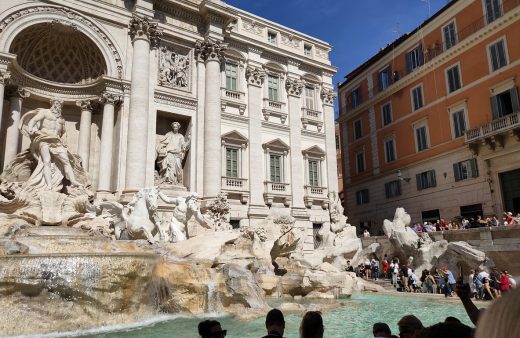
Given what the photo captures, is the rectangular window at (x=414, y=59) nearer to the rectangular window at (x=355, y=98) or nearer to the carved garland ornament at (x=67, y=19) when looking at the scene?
the rectangular window at (x=355, y=98)

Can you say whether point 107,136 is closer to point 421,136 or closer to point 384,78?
point 421,136

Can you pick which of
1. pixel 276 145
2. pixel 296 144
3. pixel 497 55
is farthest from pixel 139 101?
pixel 497 55

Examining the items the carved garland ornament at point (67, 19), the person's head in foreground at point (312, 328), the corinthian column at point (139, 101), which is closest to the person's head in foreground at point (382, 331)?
the person's head in foreground at point (312, 328)

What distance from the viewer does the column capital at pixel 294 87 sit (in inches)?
1029

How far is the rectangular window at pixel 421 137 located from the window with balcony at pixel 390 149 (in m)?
2.33

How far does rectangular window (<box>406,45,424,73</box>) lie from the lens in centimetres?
2801

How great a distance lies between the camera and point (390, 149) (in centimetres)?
3023

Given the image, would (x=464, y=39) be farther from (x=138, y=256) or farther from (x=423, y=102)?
(x=138, y=256)

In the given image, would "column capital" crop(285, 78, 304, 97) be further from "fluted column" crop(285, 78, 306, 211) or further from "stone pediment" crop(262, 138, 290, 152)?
"stone pediment" crop(262, 138, 290, 152)

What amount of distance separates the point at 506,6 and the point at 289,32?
12426 millimetres

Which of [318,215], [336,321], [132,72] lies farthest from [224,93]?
[336,321]

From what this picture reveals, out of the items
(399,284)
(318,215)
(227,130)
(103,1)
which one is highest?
(103,1)

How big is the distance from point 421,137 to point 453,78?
13.9ft

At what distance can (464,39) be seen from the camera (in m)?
24.2
